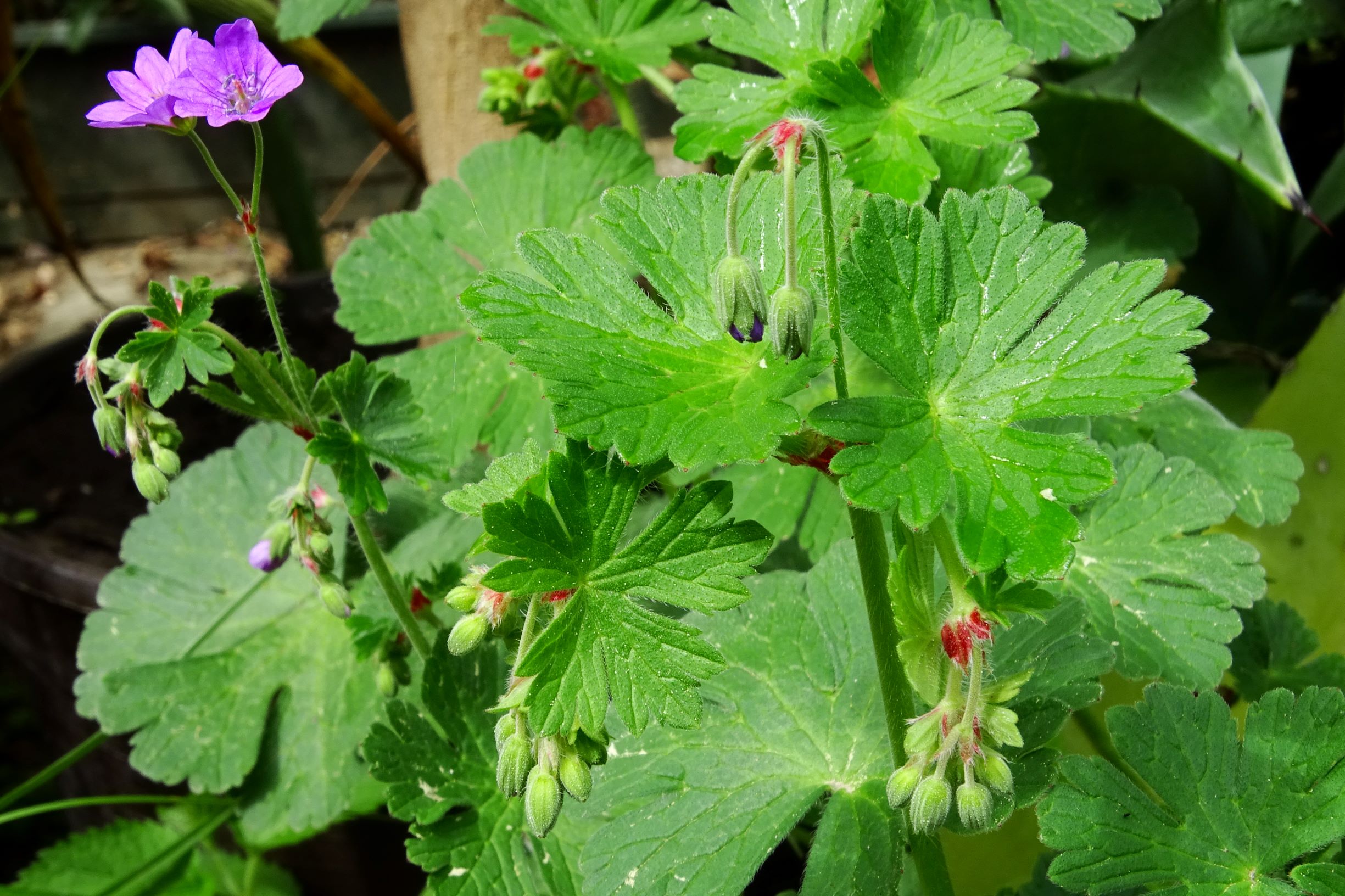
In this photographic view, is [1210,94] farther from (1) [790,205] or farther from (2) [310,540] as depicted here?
(2) [310,540]

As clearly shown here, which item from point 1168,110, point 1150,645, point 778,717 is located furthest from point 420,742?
point 1168,110

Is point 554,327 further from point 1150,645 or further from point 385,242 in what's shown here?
point 385,242

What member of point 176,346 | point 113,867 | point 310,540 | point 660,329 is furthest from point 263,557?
point 113,867

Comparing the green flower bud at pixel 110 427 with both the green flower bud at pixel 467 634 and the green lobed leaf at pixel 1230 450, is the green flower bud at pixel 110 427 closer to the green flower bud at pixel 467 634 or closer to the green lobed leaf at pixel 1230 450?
the green flower bud at pixel 467 634

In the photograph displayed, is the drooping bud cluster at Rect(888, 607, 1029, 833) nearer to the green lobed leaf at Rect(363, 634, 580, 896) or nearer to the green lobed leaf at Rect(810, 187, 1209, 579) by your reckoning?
the green lobed leaf at Rect(810, 187, 1209, 579)

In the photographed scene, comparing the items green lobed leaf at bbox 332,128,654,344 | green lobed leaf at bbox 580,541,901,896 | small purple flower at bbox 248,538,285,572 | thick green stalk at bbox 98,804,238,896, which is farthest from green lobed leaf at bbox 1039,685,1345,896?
thick green stalk at bbox 98,804,238,896

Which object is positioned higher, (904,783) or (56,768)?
(904,783)
